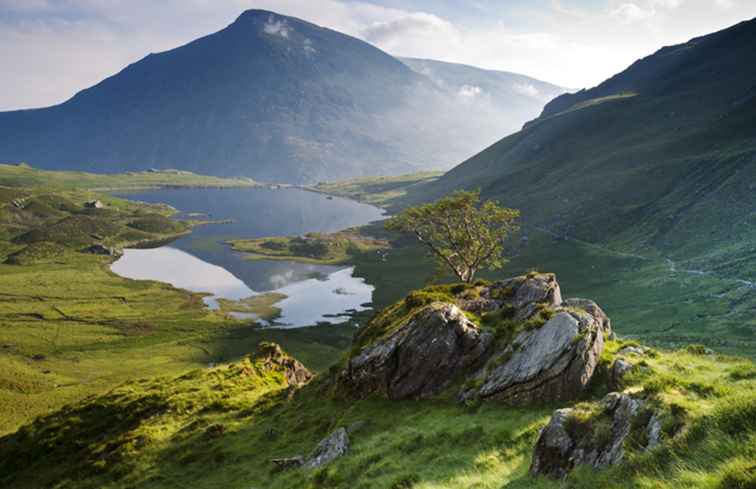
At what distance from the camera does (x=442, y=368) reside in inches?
1431

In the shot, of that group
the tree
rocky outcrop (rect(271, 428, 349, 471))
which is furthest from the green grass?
the tree

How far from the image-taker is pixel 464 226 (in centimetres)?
7719

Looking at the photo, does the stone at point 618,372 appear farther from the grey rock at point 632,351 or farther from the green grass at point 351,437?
the grey rock at point 632,351

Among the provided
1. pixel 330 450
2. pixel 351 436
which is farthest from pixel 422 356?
pixel 330 450

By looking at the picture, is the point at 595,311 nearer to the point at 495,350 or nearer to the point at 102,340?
the point at 495,350

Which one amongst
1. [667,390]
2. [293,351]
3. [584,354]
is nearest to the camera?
[667,390]

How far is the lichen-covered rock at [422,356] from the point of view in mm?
36281

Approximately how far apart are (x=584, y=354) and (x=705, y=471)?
645 inches

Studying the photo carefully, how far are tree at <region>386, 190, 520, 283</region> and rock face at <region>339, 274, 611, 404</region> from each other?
2657 cm

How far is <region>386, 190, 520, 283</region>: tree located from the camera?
7431 centimetres

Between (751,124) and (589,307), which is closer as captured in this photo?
(589,307)

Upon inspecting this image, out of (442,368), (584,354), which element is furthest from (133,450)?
(584,354)

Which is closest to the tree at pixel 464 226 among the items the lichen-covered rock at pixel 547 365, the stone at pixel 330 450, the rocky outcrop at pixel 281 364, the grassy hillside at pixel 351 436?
the rocky outcrop at pixel 281 364

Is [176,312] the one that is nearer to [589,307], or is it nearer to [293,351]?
[293,351]
